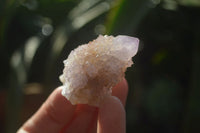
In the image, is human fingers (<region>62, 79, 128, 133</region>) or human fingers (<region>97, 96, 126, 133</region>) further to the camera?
human fingers (<region>62, 79, 128, 133</region>)

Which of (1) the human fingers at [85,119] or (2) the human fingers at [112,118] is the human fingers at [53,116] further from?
(2) the human fingers at [112,118]

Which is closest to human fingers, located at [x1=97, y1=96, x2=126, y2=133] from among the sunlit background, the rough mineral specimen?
the rough mineral specimen

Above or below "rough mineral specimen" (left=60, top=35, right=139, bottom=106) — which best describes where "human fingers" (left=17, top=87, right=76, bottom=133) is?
below

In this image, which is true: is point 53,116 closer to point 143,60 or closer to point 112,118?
point 112,118

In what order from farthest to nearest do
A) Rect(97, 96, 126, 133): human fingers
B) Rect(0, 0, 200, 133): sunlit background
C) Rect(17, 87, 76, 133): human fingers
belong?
Rect(0, 0, 200, 133): sunlit background
Rect(17, 87, 76, 133): human fingers
Rect(97, 96, 126, 133): human fingers

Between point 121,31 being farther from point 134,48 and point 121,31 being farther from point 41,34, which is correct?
point 41,34

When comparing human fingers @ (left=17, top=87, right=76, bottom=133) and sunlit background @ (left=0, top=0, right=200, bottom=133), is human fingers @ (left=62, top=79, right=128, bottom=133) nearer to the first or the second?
human fingers @ (left=17, top=87, right=76, bottom=133)

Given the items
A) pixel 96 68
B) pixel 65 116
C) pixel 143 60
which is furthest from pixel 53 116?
pixel 143 60

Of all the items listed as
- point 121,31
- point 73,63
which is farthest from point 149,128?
point 73,63
